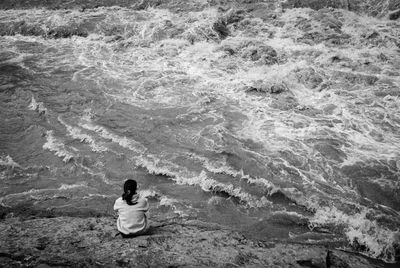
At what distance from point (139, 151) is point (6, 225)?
299 cm

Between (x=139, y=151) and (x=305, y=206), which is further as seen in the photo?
(x=139, y=151)

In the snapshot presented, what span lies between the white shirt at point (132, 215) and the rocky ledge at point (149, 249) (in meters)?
0.14

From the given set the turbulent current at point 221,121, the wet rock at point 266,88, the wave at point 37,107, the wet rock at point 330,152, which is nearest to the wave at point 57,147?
the turbulent current at point 221,121

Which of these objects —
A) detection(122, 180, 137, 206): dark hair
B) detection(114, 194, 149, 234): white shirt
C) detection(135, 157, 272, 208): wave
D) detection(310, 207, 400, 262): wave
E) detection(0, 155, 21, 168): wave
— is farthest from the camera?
detection(0, 155, 21, 168): wave

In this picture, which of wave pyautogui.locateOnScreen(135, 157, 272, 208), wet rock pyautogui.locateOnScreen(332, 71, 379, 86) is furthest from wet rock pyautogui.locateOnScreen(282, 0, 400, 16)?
wave pyautogui.locateOnScreen(135, 157, 272, 208)

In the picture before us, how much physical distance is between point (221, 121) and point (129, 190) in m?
4.33

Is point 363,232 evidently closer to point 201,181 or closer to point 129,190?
point 201,181

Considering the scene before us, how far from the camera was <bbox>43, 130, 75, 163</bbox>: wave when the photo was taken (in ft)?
23.7

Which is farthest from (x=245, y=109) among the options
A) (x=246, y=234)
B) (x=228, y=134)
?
(x=246, y=234)

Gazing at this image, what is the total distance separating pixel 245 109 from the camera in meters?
8.84

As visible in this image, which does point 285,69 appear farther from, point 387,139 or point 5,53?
point 5,53

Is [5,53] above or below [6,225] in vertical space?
above

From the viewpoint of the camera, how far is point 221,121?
8.44m

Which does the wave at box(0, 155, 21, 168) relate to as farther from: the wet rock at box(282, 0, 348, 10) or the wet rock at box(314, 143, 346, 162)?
the wet rock at box(282, 0, 348, 10)
